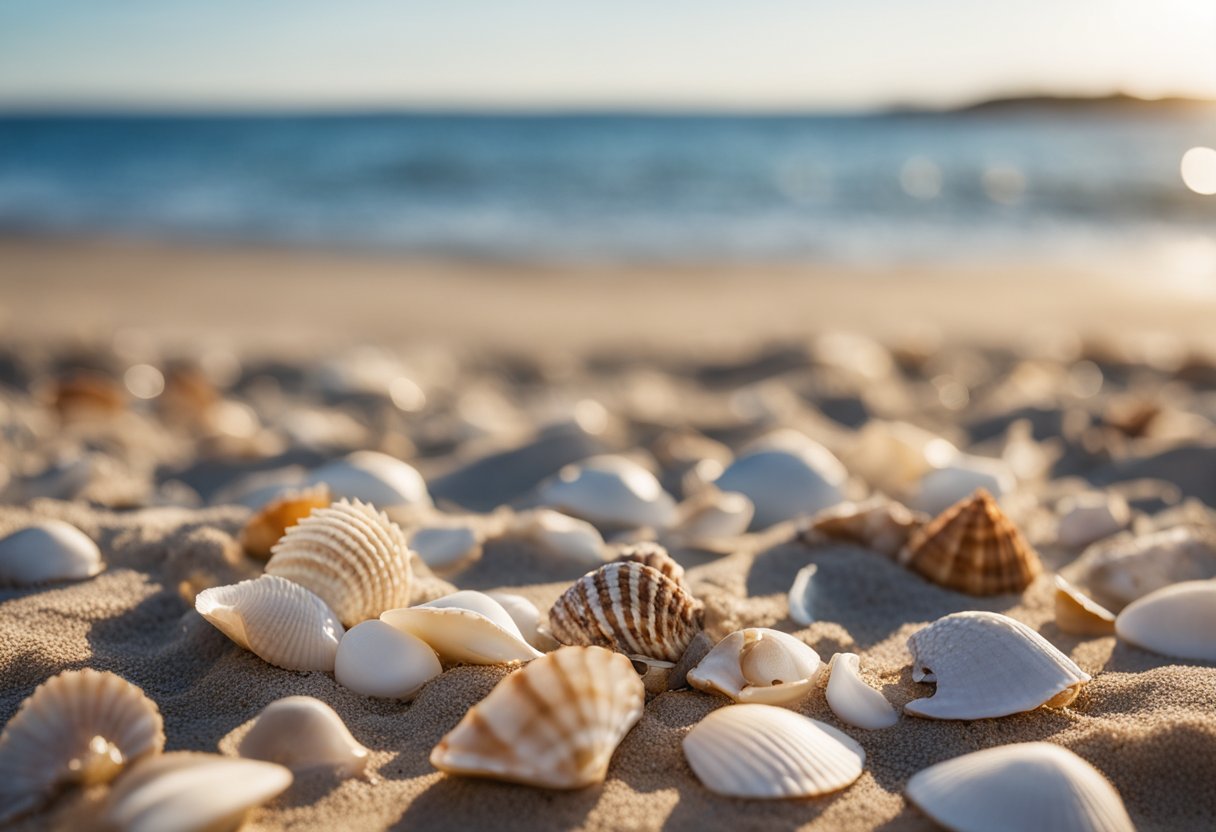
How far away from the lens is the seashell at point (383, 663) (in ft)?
5.10

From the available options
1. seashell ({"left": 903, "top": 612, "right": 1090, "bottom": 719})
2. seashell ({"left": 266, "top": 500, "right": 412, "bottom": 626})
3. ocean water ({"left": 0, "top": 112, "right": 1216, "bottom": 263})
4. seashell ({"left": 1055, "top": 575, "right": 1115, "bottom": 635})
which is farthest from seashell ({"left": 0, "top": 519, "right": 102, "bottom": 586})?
ocean water ({"left": 0, "top": 112, "right": 1216, "bottom": 263})

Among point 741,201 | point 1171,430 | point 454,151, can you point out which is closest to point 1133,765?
point 1171,430

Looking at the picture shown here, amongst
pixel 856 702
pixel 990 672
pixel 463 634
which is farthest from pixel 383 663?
pixel 990 672

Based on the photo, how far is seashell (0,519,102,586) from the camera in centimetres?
190

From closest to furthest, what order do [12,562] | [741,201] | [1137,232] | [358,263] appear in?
[12,562] < [358,263] < [1137,232] < [741,201]

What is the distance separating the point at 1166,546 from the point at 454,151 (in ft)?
76.8

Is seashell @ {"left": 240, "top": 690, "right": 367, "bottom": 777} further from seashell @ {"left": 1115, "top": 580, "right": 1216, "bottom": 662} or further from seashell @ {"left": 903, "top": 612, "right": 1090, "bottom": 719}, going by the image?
seashell @ {"left": 1115, "top": 580, "right": 1216, "bottom": 662}

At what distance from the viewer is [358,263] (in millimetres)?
8406

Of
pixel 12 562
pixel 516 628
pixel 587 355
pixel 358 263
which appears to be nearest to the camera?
pixel 516 628

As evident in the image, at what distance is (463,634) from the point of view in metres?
1.56

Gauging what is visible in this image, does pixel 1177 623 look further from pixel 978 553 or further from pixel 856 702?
pixel 856 702

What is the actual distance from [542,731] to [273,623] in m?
0.57

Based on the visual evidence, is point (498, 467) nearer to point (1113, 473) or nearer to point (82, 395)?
point (82, 395)

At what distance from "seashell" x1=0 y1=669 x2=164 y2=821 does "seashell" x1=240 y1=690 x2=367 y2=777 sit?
0.43ft
